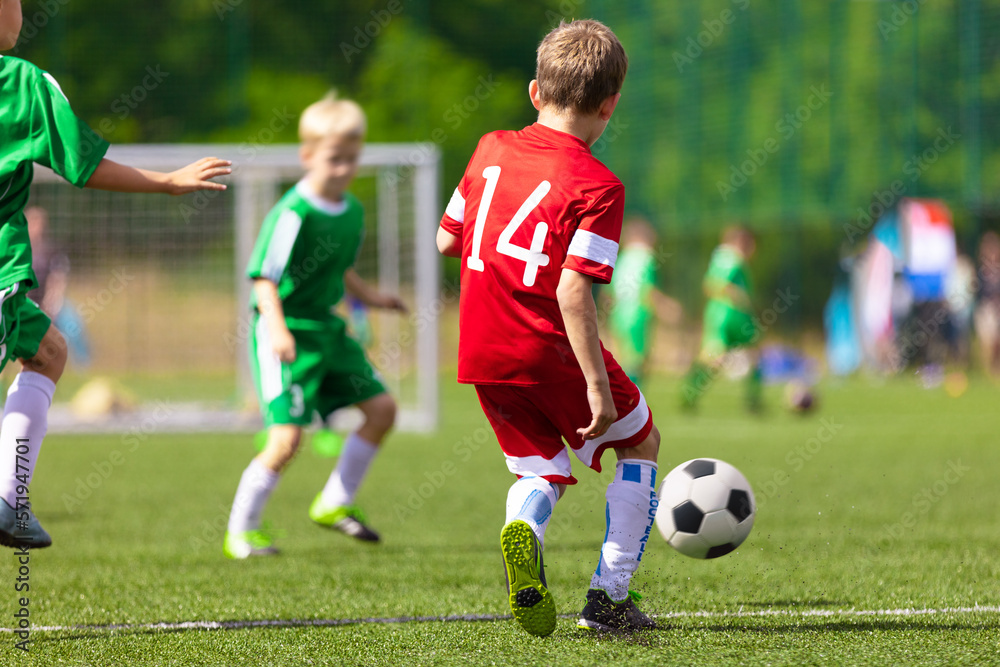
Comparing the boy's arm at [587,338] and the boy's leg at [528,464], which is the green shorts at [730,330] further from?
the boy's arm at [587,338]

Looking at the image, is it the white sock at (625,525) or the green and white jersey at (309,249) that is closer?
the white sock at (625,525)

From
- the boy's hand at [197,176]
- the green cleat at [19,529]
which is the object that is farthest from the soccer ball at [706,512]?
the green cleat at [19,529]

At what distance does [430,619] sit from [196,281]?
1101 cm

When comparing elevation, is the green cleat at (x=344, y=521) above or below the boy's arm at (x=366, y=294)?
below

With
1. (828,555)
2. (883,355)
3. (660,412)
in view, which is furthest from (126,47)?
(828,555)

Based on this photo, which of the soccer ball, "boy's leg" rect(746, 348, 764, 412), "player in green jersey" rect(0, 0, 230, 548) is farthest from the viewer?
"boy's leg" rect(746, 348, 764, 412)

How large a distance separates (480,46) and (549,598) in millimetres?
19202

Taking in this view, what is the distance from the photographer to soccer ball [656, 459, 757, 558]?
3438mm

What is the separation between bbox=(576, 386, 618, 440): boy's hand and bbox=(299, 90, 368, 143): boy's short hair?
8.27ft

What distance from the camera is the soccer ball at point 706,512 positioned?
344 centimetres

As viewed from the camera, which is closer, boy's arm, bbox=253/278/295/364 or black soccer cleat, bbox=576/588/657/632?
black soccer cleat, bbox=576/588/657/632

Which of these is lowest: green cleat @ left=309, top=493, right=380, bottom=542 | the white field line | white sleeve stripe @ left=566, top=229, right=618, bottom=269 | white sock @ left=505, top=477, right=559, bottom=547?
green cleat @ left=309, top=493, right=380, bottom=542

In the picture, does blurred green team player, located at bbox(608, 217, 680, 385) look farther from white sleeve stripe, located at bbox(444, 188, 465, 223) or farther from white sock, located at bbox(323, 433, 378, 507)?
white sleeve stripe, located at bbox(444, 188, 465, 223)

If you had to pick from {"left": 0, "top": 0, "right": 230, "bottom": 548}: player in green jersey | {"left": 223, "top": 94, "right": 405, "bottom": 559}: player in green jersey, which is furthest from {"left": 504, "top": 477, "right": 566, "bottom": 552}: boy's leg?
{"left": 223, "top": 94, "right": 405, "bottom": 559}: player in green jersey
